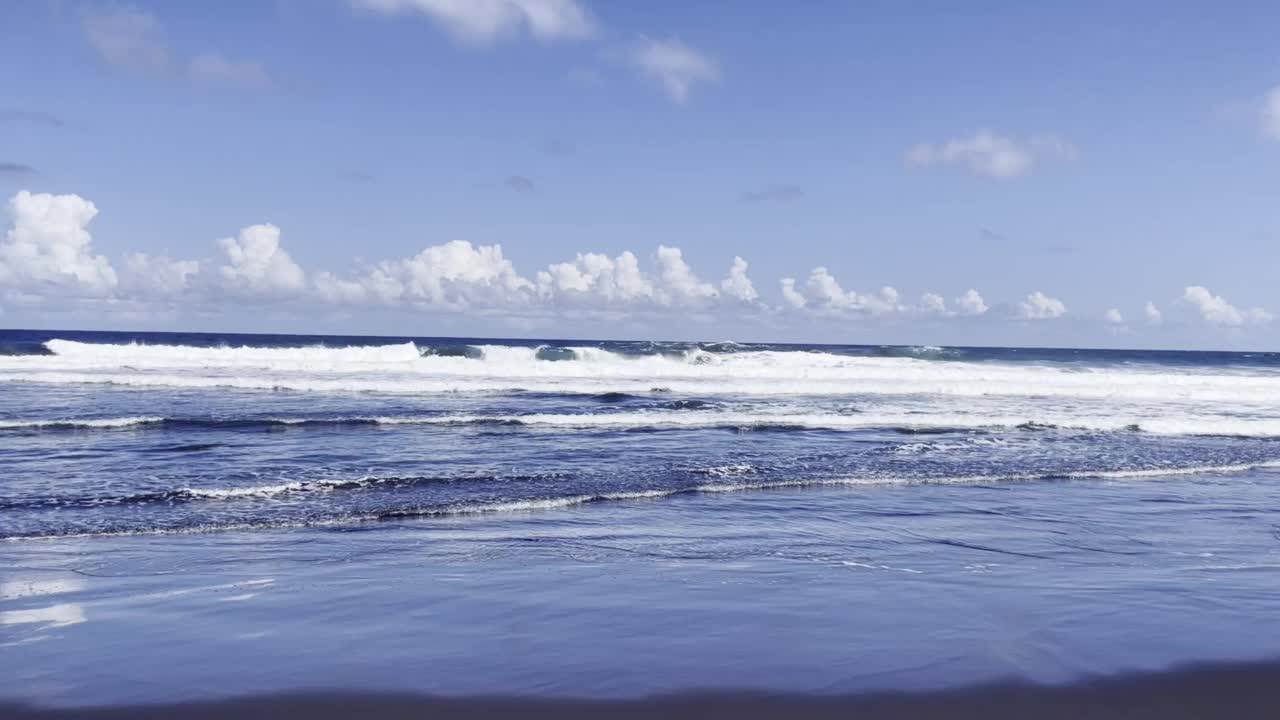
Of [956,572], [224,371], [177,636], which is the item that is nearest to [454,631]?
[177,636]

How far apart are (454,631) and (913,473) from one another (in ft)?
29.3

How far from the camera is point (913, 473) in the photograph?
13.1 meters

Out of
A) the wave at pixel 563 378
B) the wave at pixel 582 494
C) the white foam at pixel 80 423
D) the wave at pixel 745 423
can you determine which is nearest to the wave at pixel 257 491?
the wave at pixel 582 494

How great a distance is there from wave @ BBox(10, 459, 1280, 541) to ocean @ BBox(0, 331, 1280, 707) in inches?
2.0

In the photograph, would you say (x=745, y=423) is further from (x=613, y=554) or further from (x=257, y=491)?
(x=613, y=554)

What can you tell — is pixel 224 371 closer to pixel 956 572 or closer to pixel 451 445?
pixel 451 445

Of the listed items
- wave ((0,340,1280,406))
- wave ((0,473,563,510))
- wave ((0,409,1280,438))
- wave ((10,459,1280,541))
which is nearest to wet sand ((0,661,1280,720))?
wave ((10,459,1280,541))

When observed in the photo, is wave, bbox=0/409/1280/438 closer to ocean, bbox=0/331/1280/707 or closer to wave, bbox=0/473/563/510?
ocean, bbox=0/331/1280/707

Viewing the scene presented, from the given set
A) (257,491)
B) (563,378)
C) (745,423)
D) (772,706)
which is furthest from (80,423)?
(563,378)

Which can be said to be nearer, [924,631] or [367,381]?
[924,631]

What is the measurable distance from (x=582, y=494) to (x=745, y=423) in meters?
9.25

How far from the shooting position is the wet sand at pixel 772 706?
4480mm

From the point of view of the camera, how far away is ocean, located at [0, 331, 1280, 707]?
5160 millimetres

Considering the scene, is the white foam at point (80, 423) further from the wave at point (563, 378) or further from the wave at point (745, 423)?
the wave at point (563, 378)
